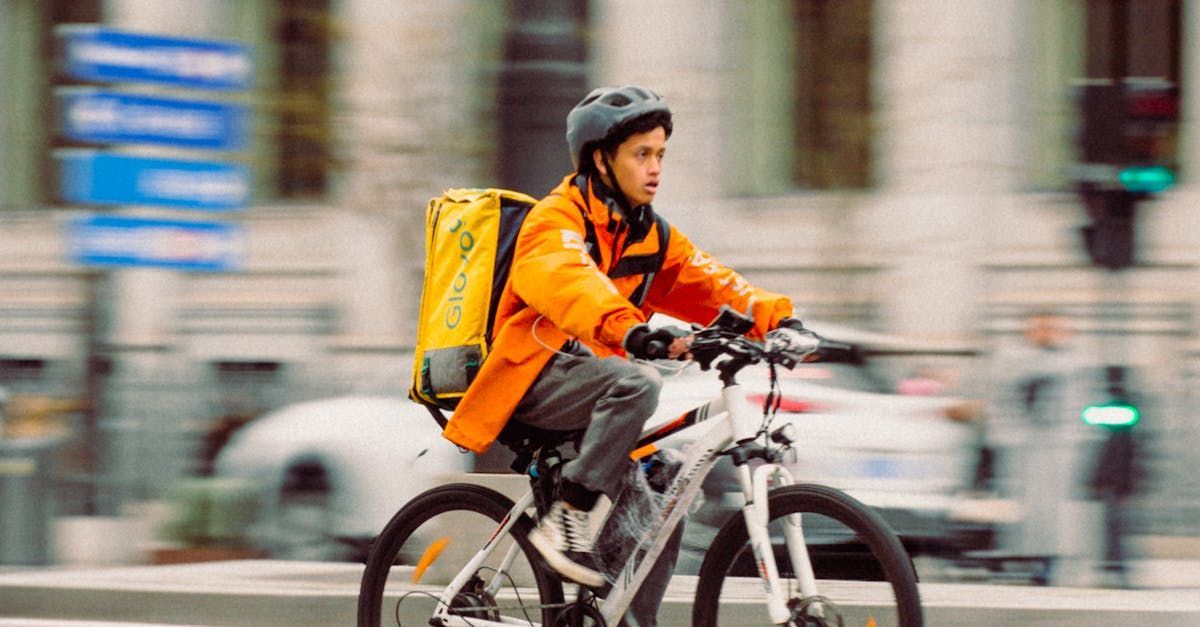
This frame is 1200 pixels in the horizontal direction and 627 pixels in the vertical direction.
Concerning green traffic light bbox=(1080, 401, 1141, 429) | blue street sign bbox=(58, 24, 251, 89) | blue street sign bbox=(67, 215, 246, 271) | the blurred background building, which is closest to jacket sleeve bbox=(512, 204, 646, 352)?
green traffic light bbox=(1080, 401, 1141, 429)

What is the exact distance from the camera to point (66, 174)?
10.5 meters

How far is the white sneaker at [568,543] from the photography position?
4.86 meters

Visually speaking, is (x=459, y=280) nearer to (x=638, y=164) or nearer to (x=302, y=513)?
(x=638, y=164)

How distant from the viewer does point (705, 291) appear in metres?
5.01

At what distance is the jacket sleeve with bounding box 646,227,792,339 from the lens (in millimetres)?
4918

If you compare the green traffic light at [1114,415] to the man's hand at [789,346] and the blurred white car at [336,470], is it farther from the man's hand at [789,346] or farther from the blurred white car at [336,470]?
the man's hand at [789,346]

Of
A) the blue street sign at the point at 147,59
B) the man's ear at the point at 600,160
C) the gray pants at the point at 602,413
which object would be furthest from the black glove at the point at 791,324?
the blue street sign at the point at 147,59

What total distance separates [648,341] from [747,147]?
1340 centimetres

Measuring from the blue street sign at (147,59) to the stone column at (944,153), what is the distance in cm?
763

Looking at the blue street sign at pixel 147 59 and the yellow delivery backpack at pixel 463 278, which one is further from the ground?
the blue street sign at pixel 147 59

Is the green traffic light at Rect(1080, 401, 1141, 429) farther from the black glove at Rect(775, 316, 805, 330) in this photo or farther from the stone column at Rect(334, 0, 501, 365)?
the black glove at Rect(775, 316, 805, 330)

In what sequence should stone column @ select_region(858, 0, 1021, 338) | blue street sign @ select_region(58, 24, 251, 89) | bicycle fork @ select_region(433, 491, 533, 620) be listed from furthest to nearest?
stone column @ select_region(858, 0, 1021, 338)
blue street sign @ select_region(58, 24, 251, 89)
bicycle fork @ select_region(433, 491, 533, 620)

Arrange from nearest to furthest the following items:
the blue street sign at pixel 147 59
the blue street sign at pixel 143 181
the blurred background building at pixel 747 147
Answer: the blue street sign at pixel 147 59 → the blue street sign at pixel 143 181 → the blurred background building at pixel 747 147

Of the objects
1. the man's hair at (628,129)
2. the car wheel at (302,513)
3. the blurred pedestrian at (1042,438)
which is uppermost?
the man's hair at (628,129)
